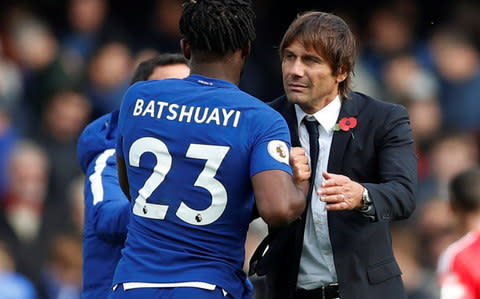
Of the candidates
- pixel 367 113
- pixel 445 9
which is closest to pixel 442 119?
pixel 445 9

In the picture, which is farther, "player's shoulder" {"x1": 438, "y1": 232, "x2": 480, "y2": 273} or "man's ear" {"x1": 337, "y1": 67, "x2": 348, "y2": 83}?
"man's ear" {"x1": 337, "y1": 67, "x2": 348, "y2": 83}

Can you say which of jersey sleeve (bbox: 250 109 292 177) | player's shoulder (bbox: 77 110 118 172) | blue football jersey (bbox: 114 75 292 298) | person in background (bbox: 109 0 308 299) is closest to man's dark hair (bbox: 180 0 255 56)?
person in background (bbox: 109 0 308 299)

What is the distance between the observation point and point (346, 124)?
4.02 m

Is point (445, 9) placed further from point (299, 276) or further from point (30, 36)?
point (299, 276)

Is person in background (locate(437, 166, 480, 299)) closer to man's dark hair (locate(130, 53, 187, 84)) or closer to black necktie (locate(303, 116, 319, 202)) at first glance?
black necktie (locate(303, 116, 319, 202))

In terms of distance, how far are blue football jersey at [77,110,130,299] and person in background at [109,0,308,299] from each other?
0.45 metres

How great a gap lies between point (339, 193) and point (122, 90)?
5847 millimetres

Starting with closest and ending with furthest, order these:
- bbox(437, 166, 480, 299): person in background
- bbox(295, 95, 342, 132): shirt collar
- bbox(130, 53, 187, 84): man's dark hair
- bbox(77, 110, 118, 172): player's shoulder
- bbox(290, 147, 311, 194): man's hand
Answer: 1. bbox(437, 166, 480, 299): person in background
2. bbox(290, 147, 311, 194): man's hand
3. bbox(295, 95, 342, 132): shirt collar
4. bbox(77, 110, 118, 172): player's shoulder
5. bbox(130, 53, 187, 84): man's dark hair

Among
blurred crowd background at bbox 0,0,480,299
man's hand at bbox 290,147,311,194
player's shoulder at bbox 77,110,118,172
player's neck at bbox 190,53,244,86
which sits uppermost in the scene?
player's neck at bbox 190,53,244,86

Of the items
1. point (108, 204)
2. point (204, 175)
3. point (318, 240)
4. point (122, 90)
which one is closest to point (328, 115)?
point (318, 240)

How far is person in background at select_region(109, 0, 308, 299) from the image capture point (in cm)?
344

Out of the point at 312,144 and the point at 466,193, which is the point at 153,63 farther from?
the point at 466,193

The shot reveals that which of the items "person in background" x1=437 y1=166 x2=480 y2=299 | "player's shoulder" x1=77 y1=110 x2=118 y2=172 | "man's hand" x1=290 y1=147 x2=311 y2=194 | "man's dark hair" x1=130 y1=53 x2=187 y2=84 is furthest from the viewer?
"man's dark hair" x1=130 y1=53 x2=187 y2=84

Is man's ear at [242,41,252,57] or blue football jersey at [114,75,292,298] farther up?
man's ear at [242,41,252,57]
